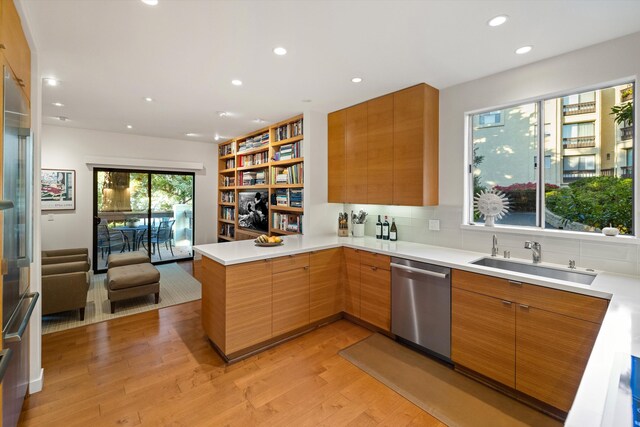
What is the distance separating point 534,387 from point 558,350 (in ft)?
1.07

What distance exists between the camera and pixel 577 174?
242cm

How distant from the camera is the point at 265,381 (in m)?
2.32

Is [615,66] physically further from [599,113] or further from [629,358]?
[629,358]

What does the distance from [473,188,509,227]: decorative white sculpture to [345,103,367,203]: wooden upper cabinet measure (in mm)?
1237

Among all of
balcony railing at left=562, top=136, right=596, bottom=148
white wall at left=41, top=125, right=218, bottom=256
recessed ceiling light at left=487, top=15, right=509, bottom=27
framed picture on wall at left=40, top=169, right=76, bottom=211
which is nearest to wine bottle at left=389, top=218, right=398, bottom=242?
balcony railing at left=562, top=136, right=596, bottom=148

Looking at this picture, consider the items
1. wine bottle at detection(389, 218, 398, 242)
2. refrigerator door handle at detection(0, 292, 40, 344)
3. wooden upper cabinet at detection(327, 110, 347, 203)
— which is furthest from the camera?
wooden upper cabinet at detection(327, 110, 347, 203)

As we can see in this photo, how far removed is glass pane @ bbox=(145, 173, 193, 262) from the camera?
19.7 ft

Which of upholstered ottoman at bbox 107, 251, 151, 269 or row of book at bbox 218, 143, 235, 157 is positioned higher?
row of book at bbox 218, 143, 235, 157

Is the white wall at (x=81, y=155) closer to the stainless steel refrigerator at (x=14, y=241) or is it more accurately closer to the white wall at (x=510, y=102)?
the stainless steel refrigerator at (x=14, y=241)

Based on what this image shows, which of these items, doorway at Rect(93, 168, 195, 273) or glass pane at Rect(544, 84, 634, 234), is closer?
glass pane at Rect(544, 84, 634, 234)

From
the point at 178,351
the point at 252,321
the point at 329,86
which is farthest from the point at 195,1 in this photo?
the point at 178,351

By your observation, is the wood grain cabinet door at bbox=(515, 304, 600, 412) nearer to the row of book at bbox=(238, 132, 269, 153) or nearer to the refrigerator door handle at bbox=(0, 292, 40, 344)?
the refrigerator door handle at bbox=(0, 292, 40, 344)

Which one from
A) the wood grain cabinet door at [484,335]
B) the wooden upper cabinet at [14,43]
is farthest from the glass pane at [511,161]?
the wooden upper cabinet at [14,43]

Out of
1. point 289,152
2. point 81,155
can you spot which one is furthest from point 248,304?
point 81,155
